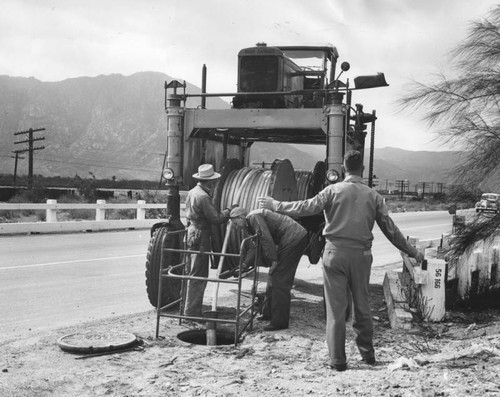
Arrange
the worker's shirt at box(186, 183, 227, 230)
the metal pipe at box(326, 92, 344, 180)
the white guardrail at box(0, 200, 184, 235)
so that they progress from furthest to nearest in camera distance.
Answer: the white guardrail at box(0, 200, 184, 235), the metal pipe at box(326, 92, 344, 180), the worker's shirt at box(186, 183, 227, 230)

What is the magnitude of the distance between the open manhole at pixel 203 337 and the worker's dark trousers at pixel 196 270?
0.36m

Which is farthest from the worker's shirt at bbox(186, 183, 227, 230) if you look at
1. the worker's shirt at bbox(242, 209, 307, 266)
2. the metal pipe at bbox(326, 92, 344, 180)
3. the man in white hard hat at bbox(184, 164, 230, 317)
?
the metal pipe at bbox(326, 92, 344, 180)

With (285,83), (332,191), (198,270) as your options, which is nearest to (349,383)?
(332,191)

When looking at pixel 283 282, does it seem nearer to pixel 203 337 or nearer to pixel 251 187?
pixel 203 337

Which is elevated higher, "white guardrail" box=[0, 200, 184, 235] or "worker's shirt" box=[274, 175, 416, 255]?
"worker's shirt" box=[274, 175, 416, 255]

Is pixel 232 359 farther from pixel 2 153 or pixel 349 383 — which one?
pixel 2 153

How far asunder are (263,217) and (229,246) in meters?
1.61

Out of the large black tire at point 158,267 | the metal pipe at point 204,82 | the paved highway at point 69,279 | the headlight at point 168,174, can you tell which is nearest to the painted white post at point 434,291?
the large black tire at point 158,267

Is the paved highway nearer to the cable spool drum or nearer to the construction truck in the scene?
the construction truck

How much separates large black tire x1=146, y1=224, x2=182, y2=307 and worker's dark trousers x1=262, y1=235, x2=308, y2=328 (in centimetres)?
162

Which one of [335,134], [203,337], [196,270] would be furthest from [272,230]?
[335,134]

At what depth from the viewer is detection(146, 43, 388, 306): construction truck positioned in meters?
8.03

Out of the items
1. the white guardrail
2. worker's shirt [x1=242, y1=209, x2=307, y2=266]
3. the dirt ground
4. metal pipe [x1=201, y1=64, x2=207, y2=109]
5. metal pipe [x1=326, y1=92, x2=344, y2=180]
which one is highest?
metal pipe [x1=201, y1=64, x2=207, y2=109]

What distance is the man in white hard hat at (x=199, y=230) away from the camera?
24.1 feet
